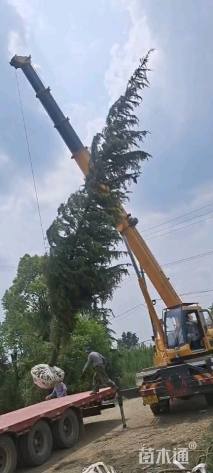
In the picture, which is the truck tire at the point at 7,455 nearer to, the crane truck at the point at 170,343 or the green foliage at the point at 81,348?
the crane truck at the point at 170,343

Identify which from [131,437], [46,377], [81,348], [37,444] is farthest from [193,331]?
[81,348]

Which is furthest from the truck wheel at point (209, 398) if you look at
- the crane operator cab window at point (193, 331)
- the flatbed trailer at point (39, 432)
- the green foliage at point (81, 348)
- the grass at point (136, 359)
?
the grass at point (136, 359)

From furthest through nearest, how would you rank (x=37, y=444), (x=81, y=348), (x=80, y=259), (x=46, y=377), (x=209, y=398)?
(x=81, y=348), (x=80, y=259), (x=46, y=377), (x=209, y=398), (x=37, y=444)

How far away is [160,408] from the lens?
14.8 m

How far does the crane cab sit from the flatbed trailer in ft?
8.13

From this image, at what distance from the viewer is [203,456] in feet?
27.4

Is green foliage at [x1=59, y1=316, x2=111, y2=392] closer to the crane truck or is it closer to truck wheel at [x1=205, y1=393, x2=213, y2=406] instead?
the crane truck

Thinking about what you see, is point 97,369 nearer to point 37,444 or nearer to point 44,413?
point 44,413

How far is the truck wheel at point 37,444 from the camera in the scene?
36.3 ft

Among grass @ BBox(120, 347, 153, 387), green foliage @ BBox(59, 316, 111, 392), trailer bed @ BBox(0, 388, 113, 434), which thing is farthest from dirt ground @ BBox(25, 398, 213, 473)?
grass @ BBox(120, 347, 153, 387)

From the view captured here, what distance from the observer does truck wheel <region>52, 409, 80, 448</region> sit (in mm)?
12266

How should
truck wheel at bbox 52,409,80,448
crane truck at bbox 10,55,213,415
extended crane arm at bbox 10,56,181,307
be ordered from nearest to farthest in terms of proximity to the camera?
1. truck wheel at bbox 52,409,80,448
2. crane truck at bbox 10,55,213,415
3. extended crane arm at bbox 10,56,181,307

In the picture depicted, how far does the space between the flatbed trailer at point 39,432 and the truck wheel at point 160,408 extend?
5.51 feet

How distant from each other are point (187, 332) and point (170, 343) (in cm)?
57
